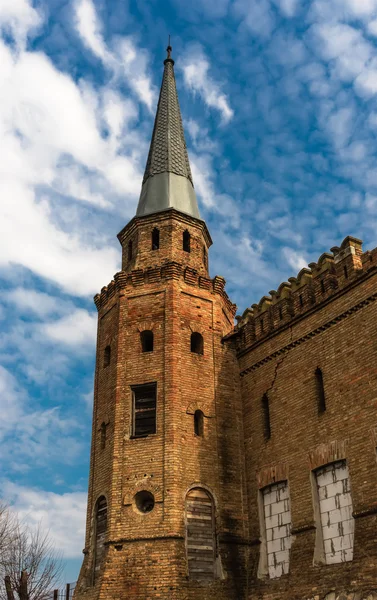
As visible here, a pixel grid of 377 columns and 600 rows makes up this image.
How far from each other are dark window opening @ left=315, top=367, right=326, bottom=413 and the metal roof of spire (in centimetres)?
857

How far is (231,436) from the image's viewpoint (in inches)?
761

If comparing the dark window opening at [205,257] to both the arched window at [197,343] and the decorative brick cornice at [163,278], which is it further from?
the arched window at [197,343]

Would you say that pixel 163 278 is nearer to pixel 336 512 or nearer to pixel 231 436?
pixel 231 436

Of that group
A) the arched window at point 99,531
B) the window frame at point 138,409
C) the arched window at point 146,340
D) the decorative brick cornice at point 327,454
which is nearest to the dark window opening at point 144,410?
the window frame at point 138,409

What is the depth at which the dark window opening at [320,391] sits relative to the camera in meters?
16.6

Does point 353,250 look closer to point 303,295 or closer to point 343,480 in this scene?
point 303,295

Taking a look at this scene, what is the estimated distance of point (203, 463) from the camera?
18.4 metres

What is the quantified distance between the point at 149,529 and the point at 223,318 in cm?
736

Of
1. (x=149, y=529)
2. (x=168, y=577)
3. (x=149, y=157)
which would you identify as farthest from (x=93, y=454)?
(x=149, y=157)

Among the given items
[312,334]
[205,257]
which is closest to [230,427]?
[312,334]

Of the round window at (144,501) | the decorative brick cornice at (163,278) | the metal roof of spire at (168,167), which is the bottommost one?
the round window at (144,501)

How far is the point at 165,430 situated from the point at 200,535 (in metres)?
2.90

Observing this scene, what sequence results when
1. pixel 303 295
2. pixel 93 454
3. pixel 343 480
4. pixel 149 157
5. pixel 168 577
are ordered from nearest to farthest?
pixel 343 480 < pixel 168 577 < pixel 303 295 < pixel 93 454 < pixel 149 157

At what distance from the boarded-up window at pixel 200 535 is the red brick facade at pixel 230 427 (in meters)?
0.06
